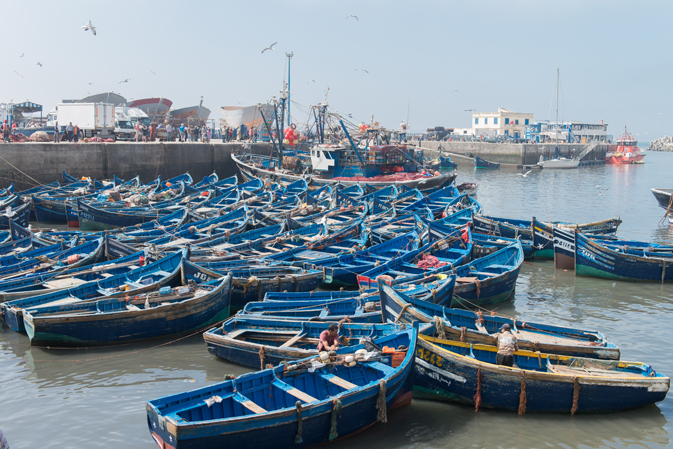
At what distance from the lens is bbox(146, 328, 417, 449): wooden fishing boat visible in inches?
329

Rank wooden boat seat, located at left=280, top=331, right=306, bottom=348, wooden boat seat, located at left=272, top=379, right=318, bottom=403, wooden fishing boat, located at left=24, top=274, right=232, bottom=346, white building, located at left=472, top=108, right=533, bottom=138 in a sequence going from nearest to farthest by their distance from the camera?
wooden boat seat, located at left=272, top=379, right=318, bottom=403, wooden boat seat, located at left=280, top=331, right=306, bottom=348, wooden fishing boat, located at left=24, top=274, right=232, bottom=346, white building, located at left=472, top=108, right=533, bottom=138

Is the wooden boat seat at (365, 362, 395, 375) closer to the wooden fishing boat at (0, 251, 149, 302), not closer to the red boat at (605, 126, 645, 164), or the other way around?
the wooden fishing boat at (0, 251, 149, 302)

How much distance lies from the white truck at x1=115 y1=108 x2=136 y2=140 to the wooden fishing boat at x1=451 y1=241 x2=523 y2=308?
3934cm

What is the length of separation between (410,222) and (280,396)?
17184 millimetres

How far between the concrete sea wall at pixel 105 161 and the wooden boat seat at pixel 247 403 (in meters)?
34.1

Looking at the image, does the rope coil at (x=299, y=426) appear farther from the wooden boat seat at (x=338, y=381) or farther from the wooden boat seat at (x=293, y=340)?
the wooden boat seat at (x=293, y=340)

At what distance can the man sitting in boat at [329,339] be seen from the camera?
35.9 feet

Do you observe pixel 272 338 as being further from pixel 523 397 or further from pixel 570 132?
pixel 570 132

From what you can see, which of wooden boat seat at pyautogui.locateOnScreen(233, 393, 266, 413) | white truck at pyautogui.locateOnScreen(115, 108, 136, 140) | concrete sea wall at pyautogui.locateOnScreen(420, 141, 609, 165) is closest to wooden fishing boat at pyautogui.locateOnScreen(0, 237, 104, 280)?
wooden boat seat at pyautogui.locateOnScreen(233, 393, 266, 413)

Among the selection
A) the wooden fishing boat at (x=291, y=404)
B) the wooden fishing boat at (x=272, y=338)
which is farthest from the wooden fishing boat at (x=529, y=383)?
the wooden fishing boat at (x=272, y=338)

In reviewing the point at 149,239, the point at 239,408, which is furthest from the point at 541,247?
the point at 239,408

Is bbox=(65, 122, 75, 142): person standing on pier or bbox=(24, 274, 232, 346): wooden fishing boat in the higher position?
bbox=(65, 122, 75, 142): person standing on pier

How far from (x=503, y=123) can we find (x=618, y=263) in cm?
10631

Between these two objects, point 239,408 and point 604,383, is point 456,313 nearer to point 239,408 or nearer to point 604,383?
point 604,383
